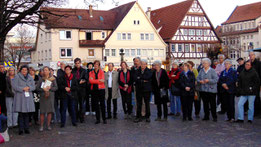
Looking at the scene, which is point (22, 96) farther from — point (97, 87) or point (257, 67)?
point (257, 67)

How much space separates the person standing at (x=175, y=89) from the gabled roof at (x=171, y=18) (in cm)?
5077

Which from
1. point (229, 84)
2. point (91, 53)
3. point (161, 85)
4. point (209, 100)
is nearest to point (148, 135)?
point (161, 85)

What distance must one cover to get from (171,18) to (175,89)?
55.4 meters

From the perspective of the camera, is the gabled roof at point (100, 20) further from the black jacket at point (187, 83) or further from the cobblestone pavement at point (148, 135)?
the cobblestone pavement at point (148, 135)

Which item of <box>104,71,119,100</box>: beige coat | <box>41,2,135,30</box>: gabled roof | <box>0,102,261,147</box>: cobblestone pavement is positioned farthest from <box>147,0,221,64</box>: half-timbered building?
<box>0,102,261,147</box>: cobblestone pavement

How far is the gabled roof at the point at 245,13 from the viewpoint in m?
99.9

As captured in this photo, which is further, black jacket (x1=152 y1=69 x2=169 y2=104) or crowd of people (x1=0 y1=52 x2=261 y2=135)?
black jacket (x1=152 y1=69 x2=169 y2=104)

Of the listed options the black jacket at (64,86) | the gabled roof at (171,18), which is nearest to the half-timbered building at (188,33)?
the gabled roof at (171,18)

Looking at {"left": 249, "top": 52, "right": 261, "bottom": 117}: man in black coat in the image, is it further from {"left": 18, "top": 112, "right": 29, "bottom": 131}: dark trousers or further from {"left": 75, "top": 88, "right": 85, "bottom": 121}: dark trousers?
{"left": 18, "top": 112, "right": 29, "bottom": 131}: dark trousers

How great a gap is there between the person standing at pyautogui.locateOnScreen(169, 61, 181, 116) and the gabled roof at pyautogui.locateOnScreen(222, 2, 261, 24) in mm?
90455

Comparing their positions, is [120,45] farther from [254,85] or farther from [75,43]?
[254,85]

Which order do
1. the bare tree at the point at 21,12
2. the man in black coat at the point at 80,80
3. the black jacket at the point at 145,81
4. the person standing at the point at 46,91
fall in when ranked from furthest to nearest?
the bare tree at the point at 21,12
the man in black coat at the point at 80,80
the black jacket at the point at 145,81
the person standing at the point at 46,91

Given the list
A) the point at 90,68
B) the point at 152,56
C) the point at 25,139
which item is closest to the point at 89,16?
the point at 152,56

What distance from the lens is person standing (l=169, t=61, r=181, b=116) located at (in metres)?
13.5
